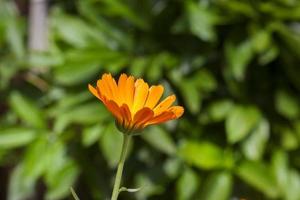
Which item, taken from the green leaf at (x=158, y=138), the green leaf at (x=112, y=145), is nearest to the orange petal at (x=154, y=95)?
the green leaf at (x=112, y=145)

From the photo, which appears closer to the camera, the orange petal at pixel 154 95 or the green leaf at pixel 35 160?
the orange petal at pixel 154 95

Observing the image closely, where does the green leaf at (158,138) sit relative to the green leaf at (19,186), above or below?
below

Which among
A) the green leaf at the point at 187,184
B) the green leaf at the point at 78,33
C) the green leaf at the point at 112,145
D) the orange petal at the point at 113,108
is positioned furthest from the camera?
the green leaf at the point at 78,33

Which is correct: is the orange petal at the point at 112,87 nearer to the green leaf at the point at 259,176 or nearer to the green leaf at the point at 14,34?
the green leaf at the point at 259,176

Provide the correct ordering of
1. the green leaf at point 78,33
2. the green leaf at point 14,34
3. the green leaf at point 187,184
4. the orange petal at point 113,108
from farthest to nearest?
the green leaf at point 14,34
the green leaf at point 78,33
the green leaf at point 187,184
the orange petal at point 113,108

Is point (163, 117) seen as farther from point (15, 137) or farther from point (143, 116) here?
point (15, 137)

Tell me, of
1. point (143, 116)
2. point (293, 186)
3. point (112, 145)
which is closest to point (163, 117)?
point (143, 116)

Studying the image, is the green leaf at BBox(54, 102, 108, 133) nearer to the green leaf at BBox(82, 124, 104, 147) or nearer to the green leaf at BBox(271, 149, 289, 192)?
the green leaf at BBox(82, 124, 104, 147)

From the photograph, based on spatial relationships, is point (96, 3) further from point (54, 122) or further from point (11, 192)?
point (11, 192)
